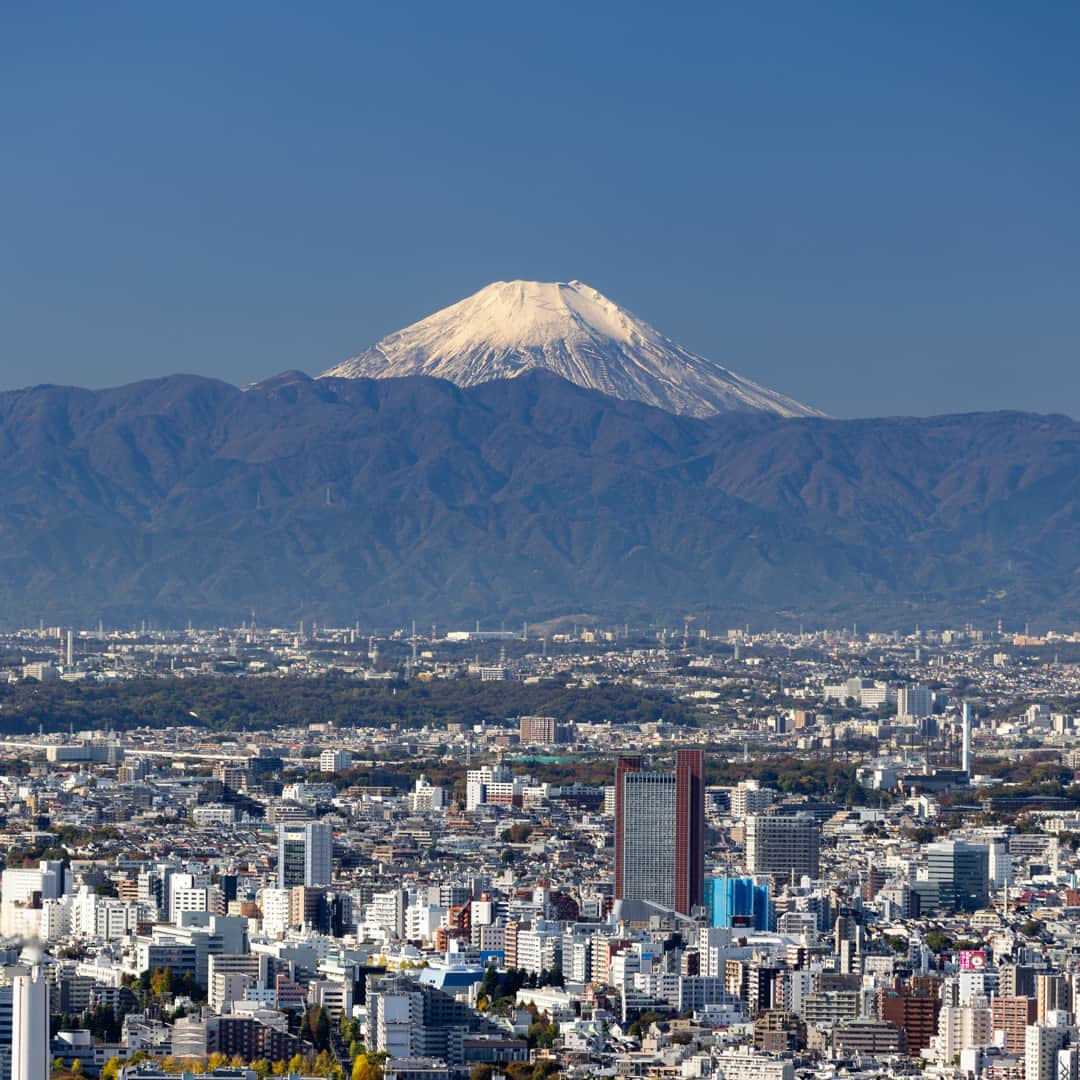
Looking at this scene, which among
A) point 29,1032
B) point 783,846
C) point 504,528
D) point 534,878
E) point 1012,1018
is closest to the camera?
point 29,1032

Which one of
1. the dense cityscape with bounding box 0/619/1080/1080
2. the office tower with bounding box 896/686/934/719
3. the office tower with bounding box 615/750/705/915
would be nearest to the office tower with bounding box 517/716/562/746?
the dense cityscape with bounding box 0/619/1080/1080

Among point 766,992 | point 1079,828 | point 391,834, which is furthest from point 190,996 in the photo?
point 1079,828

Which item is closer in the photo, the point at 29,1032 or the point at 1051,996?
the point at 29,1032

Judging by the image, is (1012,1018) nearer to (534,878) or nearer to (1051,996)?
(1051,996)

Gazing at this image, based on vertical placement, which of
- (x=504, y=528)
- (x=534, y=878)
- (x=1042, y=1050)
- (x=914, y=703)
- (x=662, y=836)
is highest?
(x=504, y=528)

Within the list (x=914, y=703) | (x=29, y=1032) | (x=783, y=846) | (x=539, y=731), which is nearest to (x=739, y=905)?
(x=783, y=846)

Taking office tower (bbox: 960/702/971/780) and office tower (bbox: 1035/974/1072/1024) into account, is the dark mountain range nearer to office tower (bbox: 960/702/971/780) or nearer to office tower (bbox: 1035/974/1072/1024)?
office tower (bbox: 960/702/971/780)

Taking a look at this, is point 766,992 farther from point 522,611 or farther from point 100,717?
point 522,611
